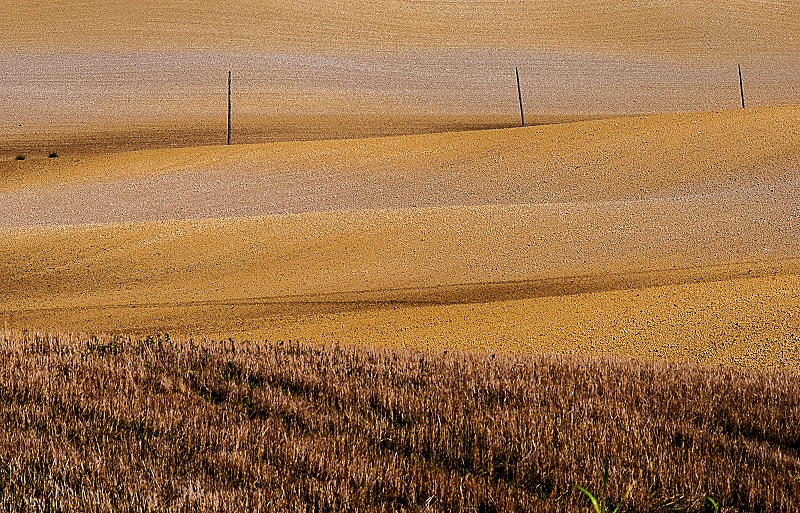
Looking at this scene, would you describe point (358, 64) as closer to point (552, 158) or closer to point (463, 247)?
point (552, 158)

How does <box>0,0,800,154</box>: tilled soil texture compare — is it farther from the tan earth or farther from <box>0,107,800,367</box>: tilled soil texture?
<box>0,107,800,367</box>: tilled soil texture

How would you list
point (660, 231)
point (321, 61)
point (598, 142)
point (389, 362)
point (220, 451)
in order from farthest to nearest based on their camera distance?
1. point (321, 61)
2. point (598, 142)
3. point (660, 231)
4. point (389, 362)
5. point (220, 451)

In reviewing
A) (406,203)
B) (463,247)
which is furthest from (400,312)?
(406,203)

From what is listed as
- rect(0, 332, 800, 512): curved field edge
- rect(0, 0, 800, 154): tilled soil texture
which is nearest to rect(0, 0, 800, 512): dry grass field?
rect(0, 332, 800, 512): curved field edge

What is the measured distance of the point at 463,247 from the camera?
539 inches

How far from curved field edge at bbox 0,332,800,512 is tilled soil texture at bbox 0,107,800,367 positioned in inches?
102

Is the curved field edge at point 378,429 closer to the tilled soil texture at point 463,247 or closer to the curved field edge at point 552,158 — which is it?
the tilled soil texture at point 463,247

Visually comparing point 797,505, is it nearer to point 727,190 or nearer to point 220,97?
point 727,190

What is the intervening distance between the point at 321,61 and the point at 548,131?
2717cm

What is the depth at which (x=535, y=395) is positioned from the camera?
19.4ft

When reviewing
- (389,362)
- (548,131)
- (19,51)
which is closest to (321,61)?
(19,51)

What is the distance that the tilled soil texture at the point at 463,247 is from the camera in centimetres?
993

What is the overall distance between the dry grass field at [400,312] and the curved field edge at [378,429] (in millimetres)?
23

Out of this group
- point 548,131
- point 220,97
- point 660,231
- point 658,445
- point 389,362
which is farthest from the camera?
point 220,97
